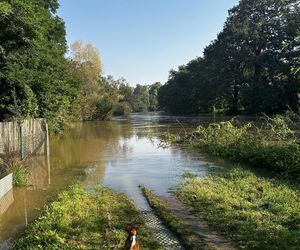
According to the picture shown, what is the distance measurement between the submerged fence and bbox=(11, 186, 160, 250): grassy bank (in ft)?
16.2

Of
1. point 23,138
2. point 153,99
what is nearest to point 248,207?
point 23,138

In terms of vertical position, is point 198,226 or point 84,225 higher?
point 84,225

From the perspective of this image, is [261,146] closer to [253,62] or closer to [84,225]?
[84,225]

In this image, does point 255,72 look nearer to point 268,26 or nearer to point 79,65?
point 268,26

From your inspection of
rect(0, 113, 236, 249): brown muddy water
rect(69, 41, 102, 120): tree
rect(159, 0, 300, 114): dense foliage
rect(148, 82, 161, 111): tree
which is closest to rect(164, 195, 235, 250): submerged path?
rect(0, 113, 236, 249): brown muddy water

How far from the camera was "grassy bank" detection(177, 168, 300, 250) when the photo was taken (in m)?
6.80

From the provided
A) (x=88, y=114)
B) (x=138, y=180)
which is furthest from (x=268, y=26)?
(x=138, y=180)

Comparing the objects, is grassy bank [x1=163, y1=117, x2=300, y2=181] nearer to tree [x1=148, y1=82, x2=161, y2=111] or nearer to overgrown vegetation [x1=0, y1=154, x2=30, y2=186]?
overgrown vegetation [x1=0, y1=154, x2=30, y2=186]

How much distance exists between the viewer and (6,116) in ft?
66.9

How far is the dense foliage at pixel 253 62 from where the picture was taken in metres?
50.3

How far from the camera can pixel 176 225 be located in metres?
7.72

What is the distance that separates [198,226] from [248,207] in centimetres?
162

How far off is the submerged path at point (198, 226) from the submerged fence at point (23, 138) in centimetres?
638

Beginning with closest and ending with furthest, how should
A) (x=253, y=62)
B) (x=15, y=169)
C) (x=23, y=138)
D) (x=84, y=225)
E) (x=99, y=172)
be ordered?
(x=84, y=225) < (x=15, y=169) < (x=99, y=172) < (x=23, y=138) < (x=253, y=62)
